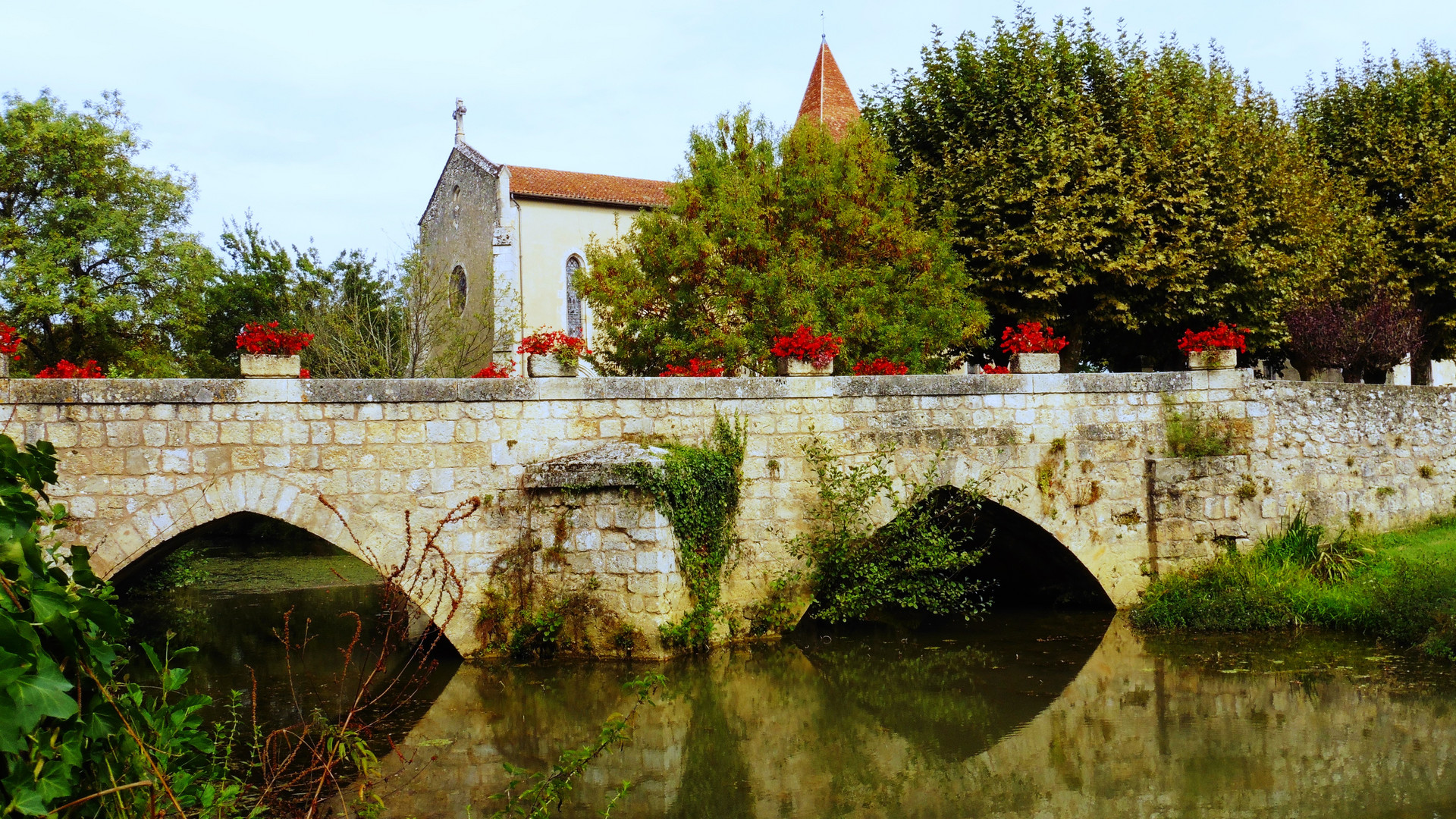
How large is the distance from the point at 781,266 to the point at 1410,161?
443 inches

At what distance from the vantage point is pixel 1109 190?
14.1 m

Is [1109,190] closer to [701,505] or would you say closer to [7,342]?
[701,505]

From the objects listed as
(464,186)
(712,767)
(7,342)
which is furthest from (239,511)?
(464,186)

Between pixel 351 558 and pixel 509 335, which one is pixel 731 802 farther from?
pixel 509 335

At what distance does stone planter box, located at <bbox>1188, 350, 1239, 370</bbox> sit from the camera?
1032cm

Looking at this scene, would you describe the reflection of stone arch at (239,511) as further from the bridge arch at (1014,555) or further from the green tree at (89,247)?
the green tree at (89,247)

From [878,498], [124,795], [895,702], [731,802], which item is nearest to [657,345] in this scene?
[878,498]

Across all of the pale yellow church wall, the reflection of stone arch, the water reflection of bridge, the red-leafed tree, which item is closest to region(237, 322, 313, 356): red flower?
the reflection of stone arch

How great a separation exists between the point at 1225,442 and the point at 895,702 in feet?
15.8

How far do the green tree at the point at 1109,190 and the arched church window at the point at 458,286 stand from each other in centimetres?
1120

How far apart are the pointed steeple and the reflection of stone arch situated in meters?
15.9

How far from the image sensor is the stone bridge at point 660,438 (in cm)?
764

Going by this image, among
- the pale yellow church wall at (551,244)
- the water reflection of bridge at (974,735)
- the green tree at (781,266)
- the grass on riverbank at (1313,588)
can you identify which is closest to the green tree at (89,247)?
the pale yellow church wall at (551,244)

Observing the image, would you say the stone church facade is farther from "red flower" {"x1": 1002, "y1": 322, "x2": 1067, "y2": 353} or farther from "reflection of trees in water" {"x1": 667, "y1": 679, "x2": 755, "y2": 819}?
"reflection of trees in water" {"x1": 667, "y1": 679, "x2": 755, "y2": 819}
